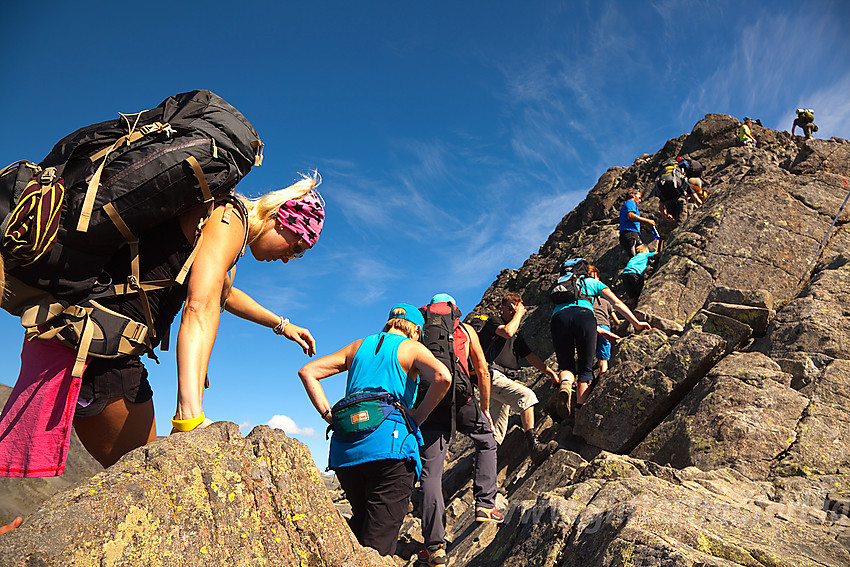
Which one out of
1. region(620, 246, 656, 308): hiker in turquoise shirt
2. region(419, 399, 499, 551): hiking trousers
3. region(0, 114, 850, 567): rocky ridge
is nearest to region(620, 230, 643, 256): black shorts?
region(0, 114, 850, 567): rocky ridge

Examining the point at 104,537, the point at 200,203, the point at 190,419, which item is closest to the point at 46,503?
the point at 104,537

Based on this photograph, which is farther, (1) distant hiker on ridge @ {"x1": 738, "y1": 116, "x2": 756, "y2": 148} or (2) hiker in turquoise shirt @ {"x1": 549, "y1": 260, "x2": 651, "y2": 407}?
(1) distant hiker on ridge @ {"x1": 738, "y1": 116, "x2": 756, "y2": 148}

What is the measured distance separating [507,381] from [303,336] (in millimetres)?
7264

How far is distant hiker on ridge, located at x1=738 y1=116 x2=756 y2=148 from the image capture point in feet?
89.3

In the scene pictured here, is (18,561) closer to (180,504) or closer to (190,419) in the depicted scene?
(180,504)

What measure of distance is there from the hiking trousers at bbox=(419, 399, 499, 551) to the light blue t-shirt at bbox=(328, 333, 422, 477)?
175 cm

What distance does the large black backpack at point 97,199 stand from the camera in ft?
9.28

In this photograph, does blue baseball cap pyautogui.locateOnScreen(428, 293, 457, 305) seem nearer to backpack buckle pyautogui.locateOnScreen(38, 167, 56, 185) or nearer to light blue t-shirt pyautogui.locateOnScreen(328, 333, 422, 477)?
light blue t-shirt pyautogui.locateOnScreen(328, 333, 422, 477)

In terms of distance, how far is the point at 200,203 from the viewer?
318 cm

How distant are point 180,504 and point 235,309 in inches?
84.9

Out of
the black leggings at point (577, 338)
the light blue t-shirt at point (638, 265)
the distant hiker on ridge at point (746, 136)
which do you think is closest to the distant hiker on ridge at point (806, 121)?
the distant hiker on ridge at point (746, 136)

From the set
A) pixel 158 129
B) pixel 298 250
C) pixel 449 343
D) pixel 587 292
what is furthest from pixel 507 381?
pixel 158 129

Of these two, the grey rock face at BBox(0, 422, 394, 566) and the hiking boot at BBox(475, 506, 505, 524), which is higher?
the hiking boot at BBox(475, 506, 505, 524)

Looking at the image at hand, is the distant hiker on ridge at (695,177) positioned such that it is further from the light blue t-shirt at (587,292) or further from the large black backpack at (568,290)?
the large black backpack at (568,290)
